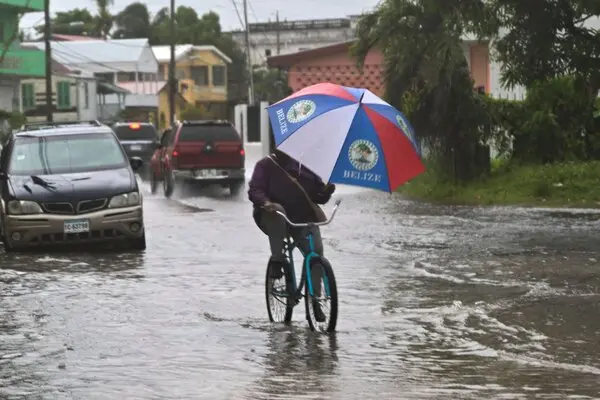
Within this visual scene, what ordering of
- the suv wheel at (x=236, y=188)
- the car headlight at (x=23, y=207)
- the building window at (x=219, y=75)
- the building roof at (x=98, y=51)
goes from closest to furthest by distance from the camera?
the car headlight at (x=23, y=207) → the suv wheel at (x=236, y=188) → the building roof at (x=98, y=51) → the building window at (x=219, y=75)

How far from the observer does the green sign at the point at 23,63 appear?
59906 mm

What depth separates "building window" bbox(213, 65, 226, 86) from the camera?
9906cm

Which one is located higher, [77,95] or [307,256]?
[77,95]

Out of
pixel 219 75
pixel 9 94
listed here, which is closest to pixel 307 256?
pixel 9 94

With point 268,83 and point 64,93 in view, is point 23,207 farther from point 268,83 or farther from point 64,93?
point 268,83

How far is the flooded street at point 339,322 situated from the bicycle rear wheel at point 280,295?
13 cm

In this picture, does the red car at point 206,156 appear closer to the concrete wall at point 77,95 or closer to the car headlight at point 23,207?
the car headlight at point 23,207

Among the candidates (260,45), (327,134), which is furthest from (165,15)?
(327,134)

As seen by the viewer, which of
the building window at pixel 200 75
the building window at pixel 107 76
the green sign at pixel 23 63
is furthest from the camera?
the building window at pixel 200 75

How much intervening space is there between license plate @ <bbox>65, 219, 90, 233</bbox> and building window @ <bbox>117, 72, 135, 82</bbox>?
7642 cm

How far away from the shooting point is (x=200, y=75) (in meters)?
98.7

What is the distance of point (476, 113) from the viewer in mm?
26516

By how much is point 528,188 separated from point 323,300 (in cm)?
1566

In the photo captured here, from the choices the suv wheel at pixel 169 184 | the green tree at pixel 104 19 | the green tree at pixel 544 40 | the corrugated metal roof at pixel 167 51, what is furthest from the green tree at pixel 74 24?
the green tree at pixel 544 40
